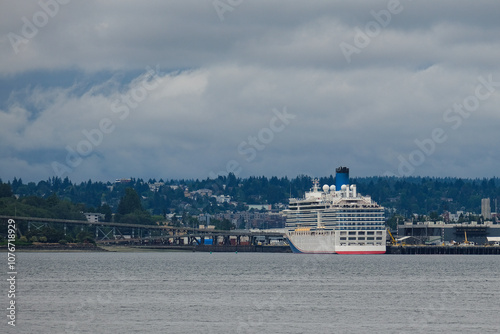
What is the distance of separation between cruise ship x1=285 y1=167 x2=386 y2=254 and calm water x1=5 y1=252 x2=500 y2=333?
66.5 m

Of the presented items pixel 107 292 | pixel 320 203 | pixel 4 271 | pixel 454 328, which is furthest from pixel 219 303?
pixel 320 203

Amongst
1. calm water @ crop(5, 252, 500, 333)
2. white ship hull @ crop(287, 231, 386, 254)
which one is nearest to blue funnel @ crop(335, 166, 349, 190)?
white ship hull @ crop(287, 231, 386, 254)

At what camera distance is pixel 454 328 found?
2069 inches

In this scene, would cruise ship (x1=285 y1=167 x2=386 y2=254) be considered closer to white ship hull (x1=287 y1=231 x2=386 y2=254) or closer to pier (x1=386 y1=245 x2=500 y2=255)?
white ship hull (x1=287 y1=231 x2=386 y2=254)

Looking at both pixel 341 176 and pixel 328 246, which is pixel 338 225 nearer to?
pixel 328 246

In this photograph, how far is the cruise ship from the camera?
16700 centimetres

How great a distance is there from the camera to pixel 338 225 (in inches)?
6609

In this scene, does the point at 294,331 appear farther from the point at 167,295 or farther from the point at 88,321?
the point at 167,295

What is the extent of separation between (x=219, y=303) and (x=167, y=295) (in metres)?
6.93

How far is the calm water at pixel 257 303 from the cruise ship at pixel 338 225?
218 ft

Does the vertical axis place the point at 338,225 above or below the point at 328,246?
above

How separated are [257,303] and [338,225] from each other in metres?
103

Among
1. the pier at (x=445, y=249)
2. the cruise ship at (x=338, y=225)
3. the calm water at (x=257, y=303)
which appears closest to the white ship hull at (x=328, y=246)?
the cruise ship at (x=338, y=225)

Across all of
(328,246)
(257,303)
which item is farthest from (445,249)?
(257,303)
